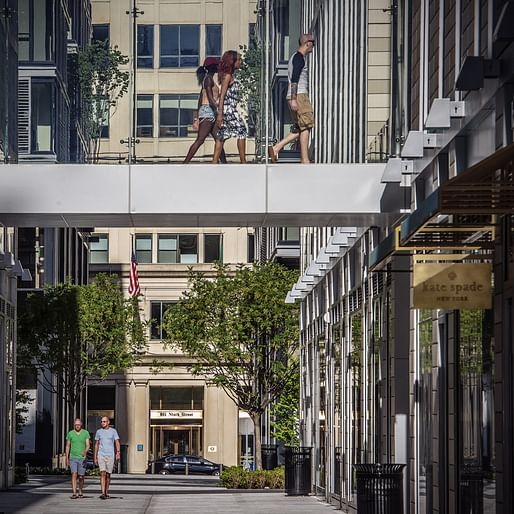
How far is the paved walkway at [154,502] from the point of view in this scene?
29.3 metres

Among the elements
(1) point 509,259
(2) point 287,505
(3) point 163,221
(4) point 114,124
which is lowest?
(2) point 287,505

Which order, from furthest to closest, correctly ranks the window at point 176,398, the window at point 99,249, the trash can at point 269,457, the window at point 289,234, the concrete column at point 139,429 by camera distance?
the window at point 99,249, the window at point 176,398, the concrete column at point 139,429, the window at point 289,234, the trash can at point 269,457

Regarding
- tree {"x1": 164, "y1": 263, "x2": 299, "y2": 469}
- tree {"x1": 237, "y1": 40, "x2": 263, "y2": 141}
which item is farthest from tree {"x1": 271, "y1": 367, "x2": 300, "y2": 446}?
Answer: tree {"x1": 237, "y1": 40, "x2": 263, "y2": 141}

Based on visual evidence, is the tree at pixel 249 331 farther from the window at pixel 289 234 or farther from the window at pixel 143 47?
the window at pixel 143 47

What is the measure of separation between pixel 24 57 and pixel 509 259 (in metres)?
11.3

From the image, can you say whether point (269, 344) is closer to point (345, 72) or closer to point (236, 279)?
point (236, 279)

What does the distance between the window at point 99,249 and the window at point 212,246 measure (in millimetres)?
5252

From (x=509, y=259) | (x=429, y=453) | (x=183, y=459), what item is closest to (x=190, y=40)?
(x=429, y=453)

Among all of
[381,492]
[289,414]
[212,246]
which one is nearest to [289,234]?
[289,414]

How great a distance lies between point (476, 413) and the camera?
1516cm

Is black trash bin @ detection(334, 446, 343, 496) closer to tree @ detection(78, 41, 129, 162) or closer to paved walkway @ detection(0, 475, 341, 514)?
paved walkway @ detection(0, 475, 341, 514)

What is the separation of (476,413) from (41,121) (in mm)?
9713

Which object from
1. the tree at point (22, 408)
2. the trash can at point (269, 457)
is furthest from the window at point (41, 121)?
the tree at point (22, 408)

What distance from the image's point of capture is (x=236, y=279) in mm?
47875
